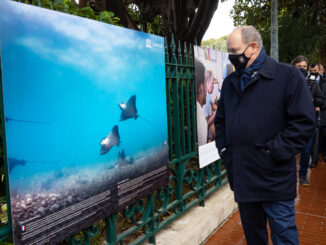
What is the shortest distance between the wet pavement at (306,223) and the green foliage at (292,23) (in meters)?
7.98

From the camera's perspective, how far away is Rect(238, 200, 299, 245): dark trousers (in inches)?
96.0

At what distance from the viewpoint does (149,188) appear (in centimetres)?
322

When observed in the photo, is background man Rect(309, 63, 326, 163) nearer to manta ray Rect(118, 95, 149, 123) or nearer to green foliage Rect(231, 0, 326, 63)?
manta ray Rect(118, 95, 149, 123)

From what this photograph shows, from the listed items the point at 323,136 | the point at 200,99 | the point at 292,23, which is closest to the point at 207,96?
the point at 200,99

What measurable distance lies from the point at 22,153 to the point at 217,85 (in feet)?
10.7

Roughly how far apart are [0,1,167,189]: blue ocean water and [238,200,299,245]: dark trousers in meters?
1.09

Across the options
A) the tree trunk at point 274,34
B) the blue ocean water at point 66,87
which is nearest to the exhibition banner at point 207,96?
the blue ocean water at point 66,87

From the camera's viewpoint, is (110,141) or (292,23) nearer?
(110,141)

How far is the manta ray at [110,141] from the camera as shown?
254cm

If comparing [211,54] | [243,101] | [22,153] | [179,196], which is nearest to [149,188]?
[179,196]

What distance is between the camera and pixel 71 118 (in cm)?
227

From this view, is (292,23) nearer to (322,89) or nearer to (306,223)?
(322,89)

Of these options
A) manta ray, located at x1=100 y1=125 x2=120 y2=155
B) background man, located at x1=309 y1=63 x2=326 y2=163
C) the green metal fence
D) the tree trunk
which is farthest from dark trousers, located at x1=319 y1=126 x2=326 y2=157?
manta ray, located at x1=100 y1=125 x2=120 y2=155

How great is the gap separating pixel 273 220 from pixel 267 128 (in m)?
0.69
